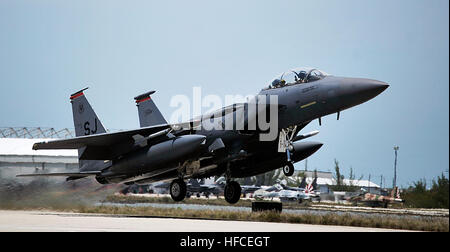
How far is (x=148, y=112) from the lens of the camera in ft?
71.6

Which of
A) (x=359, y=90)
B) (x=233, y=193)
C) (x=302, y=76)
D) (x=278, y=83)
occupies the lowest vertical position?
(x=233, y=193)

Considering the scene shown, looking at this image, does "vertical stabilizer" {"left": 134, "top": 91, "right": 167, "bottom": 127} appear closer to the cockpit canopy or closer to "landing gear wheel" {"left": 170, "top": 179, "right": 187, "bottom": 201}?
"landing gear wheel" {"left": 170, "top": 179, "right": 187, "bottom": 201}

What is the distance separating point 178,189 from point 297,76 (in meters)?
5.58

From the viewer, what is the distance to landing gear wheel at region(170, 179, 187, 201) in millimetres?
19141

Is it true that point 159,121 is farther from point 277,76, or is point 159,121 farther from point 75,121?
point 277,76

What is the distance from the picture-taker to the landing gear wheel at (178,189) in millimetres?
19141

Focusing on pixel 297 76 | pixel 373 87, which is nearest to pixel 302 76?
pixel 297 76

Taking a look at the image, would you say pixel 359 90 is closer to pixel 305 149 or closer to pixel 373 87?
pixel 373 87

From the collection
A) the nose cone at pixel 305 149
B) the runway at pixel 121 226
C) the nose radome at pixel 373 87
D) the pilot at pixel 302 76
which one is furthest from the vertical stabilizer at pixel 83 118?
the nose radome at pixel 373 87

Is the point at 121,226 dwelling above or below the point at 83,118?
below

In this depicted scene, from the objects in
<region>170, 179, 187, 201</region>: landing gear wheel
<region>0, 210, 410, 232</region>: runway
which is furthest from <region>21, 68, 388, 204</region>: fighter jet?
<region>0, 210, 410, 232</region>: runway

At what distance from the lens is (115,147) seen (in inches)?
774
